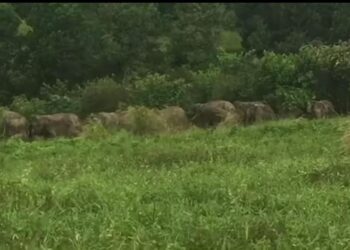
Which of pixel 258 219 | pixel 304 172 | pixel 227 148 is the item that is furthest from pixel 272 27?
pixel 258 219

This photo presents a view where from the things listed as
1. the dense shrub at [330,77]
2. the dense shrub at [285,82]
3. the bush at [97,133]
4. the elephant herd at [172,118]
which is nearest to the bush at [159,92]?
the elephant herd at [172,118]

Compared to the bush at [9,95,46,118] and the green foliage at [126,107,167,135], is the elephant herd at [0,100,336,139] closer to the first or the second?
the green foliage at [126,107,167,135]

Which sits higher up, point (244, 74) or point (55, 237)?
point (55, 237)

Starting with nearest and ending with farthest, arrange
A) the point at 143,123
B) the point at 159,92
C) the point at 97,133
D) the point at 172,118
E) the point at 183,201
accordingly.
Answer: the point at 183,201 < the point at 97,133 < the point at 143,123 < the point at 172,118 < the point at 159,92

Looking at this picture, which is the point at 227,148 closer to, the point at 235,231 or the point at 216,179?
the point at 216,179

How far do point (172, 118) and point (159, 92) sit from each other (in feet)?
8.75

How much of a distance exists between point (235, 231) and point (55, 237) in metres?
1.10

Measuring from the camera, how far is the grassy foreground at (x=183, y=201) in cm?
435

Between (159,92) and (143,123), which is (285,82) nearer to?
(159,92)

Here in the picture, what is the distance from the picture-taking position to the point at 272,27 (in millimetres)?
31203

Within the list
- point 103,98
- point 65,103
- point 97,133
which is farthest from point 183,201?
point 65,103

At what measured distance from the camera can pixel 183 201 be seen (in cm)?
551

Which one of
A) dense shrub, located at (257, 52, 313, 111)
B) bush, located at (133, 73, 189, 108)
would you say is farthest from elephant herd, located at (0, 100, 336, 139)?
bush, located at (133, 73, 189, 108)

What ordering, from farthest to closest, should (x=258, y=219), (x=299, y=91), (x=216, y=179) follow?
(x=299, y=91) < (x=216, y=179) < (x=258, y=219)
